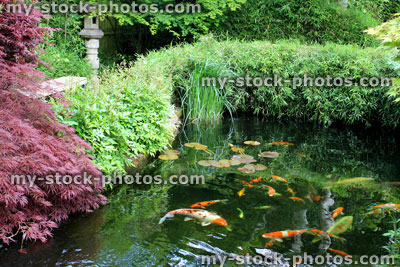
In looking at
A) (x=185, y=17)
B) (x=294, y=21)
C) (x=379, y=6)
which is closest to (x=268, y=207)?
(x=185, y=17)

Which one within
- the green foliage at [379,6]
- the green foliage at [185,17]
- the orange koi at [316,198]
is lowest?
the orange koi at [316,198]

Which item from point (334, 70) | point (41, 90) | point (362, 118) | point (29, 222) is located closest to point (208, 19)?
point (334, 70)

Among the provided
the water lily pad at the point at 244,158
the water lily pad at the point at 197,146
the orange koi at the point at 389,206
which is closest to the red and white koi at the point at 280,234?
the orange koi at the point at 389,206

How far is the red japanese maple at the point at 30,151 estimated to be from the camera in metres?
2.97

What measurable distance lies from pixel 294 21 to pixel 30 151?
926cm

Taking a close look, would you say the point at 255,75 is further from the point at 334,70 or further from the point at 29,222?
the point at 29,222

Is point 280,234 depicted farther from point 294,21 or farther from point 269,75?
point 294,21

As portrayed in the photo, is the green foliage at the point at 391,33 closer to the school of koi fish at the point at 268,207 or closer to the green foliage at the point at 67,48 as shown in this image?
the school of koi fish at the point at 268,207

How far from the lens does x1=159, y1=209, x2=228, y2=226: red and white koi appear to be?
3514mm

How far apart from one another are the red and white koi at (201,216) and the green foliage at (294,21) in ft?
25.6

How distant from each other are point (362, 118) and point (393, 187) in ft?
9.72

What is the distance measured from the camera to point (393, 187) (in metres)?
4.62

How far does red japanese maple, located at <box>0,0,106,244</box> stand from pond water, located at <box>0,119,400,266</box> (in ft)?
0.50

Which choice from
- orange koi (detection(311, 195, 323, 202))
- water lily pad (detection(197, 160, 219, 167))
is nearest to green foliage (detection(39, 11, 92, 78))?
water lily pad (detection(197, 160, 219, 167))
